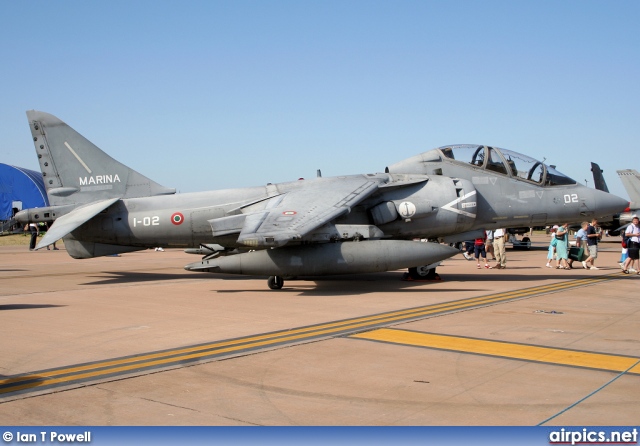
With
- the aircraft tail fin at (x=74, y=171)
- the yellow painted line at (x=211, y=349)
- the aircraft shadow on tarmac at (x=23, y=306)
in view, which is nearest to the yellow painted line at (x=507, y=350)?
the yellow painted line at (x=211, y=349)

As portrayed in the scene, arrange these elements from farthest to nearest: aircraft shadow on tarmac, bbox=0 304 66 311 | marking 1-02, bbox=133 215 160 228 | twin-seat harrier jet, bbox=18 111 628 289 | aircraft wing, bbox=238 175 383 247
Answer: marking 1-02, bbox=133 215 160 228 → twin-seat harrier jet, bbox=18 111 628 289 → aircraft wing, bbox=238 175 383 247 → aircraft shadow on tarmac, bbox=0 304 66 311

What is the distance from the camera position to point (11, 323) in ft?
33.3

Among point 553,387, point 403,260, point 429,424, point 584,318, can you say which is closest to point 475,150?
point 403,260

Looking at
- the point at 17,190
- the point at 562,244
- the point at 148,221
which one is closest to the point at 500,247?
the point at 562,244

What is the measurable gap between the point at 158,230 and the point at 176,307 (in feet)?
17.0

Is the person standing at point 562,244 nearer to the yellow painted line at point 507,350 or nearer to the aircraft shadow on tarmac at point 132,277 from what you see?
the aircraft shadow on tarmac at point 132,277

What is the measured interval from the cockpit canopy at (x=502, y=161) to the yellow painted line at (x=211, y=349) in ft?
17.3

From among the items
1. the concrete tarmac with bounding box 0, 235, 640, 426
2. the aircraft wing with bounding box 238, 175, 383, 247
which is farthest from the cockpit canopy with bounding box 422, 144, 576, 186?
the concrete tarmac with bounding box 0, 235, 640, 426

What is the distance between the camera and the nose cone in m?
16.8

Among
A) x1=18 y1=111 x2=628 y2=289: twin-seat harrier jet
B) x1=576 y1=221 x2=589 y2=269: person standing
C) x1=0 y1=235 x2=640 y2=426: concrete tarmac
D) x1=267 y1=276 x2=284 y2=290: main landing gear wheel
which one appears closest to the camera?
x1=0 y1=235 x2=640 y2=426: concrete tarmac

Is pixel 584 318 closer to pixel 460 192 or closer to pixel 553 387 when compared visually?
pixel 553 387

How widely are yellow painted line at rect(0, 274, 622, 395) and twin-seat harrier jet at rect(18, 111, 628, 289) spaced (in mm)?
3150

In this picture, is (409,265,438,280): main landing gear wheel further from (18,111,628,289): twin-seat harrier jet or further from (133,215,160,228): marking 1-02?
(133,215,160,228): marking 1-02

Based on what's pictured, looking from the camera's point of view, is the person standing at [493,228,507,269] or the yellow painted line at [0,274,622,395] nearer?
the yellow painted line at [0,274,622,395]
